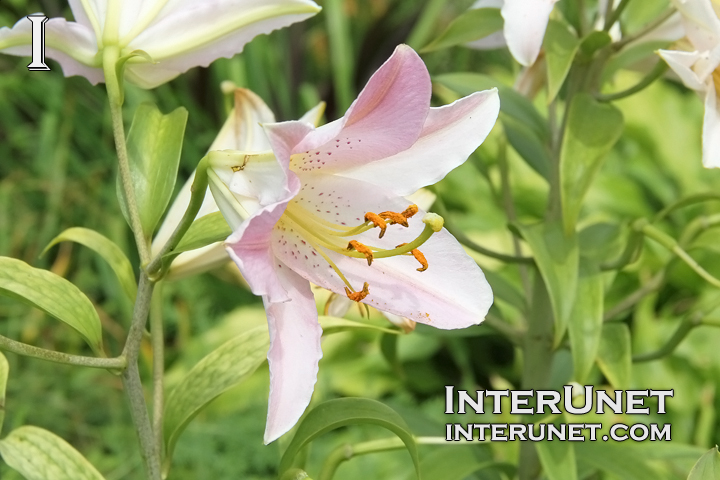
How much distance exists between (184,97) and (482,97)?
64.4 inches

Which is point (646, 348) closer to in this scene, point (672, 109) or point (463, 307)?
point (672, 109)

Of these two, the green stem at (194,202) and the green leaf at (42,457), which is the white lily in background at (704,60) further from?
the green leaf at (42,457)

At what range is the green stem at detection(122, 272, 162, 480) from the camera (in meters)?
0.42

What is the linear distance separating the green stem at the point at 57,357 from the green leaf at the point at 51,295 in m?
0.03

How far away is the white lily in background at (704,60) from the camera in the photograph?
0.48 m

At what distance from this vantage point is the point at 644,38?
59cm

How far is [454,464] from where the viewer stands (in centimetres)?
65

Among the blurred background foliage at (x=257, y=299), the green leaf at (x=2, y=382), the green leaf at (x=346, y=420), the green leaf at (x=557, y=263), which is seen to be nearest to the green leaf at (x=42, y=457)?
the green leaf at (x=2, y=382)

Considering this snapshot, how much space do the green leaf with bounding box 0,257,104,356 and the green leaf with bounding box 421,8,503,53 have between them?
0.33 metres

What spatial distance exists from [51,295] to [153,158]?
0.11 meters

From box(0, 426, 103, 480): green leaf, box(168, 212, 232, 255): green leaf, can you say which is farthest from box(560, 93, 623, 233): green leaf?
box(0, 426, 103, 480): green leaf

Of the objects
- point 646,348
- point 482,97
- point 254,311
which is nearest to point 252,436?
point 254,311

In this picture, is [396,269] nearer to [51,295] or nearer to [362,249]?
[362,249]

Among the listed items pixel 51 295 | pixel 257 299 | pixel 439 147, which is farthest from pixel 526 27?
pixel 257 299
